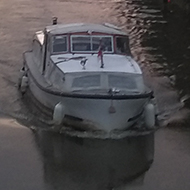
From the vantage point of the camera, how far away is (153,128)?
16.5 meters

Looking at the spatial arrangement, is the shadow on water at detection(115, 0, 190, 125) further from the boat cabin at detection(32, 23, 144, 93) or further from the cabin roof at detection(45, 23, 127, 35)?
the cabin roof at detection(45, 23, 127, 35)

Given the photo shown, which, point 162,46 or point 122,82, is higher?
point 122,82

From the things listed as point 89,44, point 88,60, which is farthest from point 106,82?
point 89,44

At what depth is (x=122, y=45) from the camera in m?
17.7

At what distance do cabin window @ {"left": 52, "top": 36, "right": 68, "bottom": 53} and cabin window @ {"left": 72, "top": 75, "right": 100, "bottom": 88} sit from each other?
6.19 ft

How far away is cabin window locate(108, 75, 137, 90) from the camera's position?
15602 mm

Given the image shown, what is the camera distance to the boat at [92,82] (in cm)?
1523

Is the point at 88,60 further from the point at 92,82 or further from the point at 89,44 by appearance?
the point at 92,82

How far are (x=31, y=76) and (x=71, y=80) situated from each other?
9.80 ft

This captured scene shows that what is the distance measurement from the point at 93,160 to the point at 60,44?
4207 mm

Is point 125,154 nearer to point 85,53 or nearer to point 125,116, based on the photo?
point 125,116

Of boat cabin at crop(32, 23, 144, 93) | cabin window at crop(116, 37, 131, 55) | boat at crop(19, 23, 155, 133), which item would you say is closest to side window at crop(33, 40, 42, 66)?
boat cabin at crop(32, 23, 144, 93)

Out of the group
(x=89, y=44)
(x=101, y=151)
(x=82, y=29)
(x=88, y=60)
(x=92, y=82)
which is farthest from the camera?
(x=82, y=29)

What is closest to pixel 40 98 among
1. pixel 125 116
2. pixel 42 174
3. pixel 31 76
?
pixel 31 76
